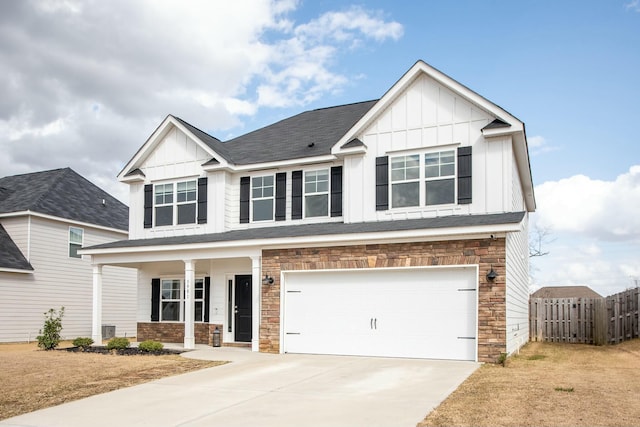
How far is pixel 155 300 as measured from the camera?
21172 mm

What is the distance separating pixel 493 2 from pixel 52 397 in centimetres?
1325

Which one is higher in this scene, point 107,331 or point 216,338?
point 216,338

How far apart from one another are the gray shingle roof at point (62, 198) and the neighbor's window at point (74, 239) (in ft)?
1.76

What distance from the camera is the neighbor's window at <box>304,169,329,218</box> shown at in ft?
60.1

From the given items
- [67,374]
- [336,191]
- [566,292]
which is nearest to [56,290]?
[67,374]

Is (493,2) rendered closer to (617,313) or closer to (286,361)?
(286,361)

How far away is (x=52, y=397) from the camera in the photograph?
34.3 ft

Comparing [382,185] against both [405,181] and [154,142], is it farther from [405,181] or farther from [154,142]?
[154,142]

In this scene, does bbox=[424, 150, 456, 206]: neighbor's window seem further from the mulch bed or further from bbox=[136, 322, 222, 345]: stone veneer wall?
bbox=[136, 322, 222, 345]: stone veneer wall

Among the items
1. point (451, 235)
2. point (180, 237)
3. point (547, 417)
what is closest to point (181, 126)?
point (180, 237)

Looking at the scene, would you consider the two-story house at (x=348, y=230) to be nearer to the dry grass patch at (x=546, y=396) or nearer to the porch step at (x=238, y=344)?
the porch step at (x=238, y=344)

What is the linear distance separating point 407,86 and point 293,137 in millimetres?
5277

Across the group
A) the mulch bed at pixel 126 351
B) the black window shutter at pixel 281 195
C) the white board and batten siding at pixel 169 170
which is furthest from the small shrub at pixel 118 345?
the black window shutter at pixel 281 195

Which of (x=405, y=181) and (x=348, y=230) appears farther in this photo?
(x=405, y=181)
